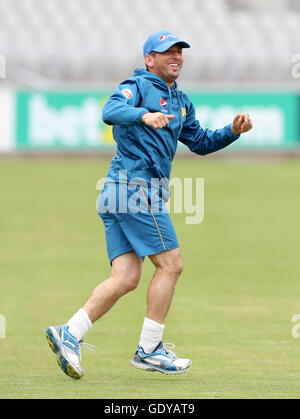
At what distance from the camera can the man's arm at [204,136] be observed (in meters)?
6.46

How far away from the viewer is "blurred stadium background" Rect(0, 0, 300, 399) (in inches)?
250

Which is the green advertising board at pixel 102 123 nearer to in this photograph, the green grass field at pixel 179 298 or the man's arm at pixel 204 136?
the green grass field at pixel 179 298

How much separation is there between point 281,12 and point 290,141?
9842 millimetres

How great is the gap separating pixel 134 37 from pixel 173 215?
49.2 ft

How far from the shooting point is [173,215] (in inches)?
630

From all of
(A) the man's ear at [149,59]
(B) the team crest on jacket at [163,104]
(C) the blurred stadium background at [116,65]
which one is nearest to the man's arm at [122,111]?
(B) the team crest on jacket at [163,104]

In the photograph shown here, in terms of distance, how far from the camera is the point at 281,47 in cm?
2792

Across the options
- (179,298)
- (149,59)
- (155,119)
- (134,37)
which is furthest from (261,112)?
(155,119)

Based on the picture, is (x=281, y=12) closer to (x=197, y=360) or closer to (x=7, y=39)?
(x=7, y=39)

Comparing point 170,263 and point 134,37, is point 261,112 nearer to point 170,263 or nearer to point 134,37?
point 134,37

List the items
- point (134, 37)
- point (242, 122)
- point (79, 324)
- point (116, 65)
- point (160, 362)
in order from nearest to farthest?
point (79, 324) → point (160, 362) → point (242, 122) → point (116, 65) → point (134, 37)

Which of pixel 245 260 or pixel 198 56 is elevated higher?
pixel 198 56
